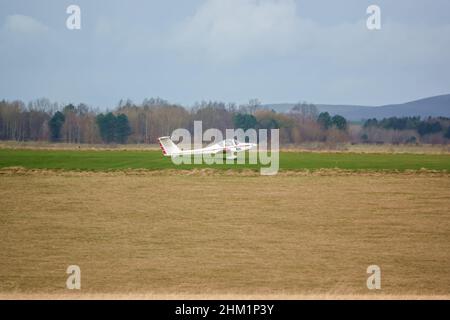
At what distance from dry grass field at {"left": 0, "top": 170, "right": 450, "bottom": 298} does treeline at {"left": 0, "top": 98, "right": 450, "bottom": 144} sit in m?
51.7

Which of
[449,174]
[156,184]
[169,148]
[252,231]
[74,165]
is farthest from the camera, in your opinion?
[169,148]

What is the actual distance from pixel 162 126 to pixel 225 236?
2707 inches

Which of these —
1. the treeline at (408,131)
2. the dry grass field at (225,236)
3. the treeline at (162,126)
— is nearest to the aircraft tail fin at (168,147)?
the dry grass field at (225,236)

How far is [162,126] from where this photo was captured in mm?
86062

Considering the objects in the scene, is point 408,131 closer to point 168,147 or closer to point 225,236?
point 168,147

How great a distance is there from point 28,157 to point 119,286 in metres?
28.7

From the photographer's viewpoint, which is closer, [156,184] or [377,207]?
[377,207]

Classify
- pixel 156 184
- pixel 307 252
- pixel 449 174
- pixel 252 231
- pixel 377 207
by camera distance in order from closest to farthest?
pixel 307 252, pixel 252 231, pixel 377 207, pixel 156 184, pixel 449 174

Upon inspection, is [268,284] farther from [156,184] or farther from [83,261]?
[156,184]

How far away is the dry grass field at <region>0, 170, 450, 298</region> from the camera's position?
1369 cm

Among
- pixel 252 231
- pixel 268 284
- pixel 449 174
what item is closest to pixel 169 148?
pixel 449 174

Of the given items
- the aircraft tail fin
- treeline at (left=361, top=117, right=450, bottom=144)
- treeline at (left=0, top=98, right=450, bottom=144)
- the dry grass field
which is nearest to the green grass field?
the aircraft tail fin

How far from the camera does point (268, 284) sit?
540 inches

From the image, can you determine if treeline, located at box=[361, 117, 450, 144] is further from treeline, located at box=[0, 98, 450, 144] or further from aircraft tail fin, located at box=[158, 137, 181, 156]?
aircraft tail fin, located at box=[158, 137, 181, 156]
